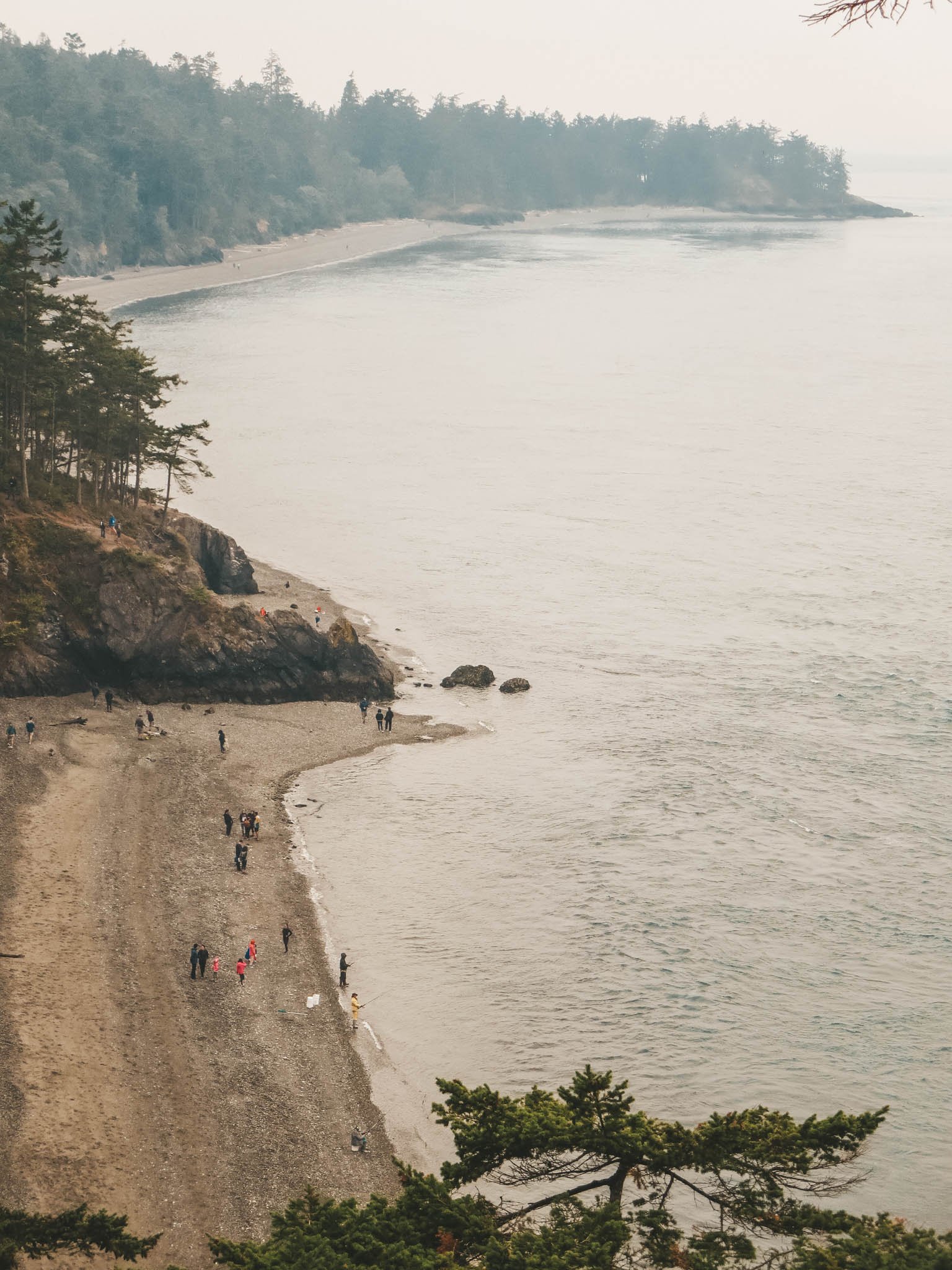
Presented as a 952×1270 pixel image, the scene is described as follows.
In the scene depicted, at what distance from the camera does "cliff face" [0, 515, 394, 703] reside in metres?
57.9

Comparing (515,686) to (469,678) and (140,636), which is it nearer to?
(469,678)

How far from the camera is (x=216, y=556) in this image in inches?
2785

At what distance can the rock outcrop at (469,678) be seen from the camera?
6650 cm

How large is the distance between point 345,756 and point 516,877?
12.0 meters

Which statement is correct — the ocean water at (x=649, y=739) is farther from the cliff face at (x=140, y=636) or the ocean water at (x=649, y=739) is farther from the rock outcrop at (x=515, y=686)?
the cliff face at (x=140, y=636)

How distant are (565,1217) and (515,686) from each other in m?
43.1

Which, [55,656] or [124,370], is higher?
[124,370]

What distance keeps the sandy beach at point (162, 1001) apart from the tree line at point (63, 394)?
14.2 m

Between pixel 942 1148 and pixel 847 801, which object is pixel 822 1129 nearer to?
pixel 942 1148

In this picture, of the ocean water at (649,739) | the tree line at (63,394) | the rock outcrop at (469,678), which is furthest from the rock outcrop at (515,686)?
the tree line at (63,394)

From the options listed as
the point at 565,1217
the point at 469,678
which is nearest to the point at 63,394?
the point at 469,678

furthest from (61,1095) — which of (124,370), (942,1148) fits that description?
(124,370)

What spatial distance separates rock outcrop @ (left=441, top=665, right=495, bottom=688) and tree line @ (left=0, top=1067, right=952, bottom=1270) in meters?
41.6

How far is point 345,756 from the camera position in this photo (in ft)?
190
